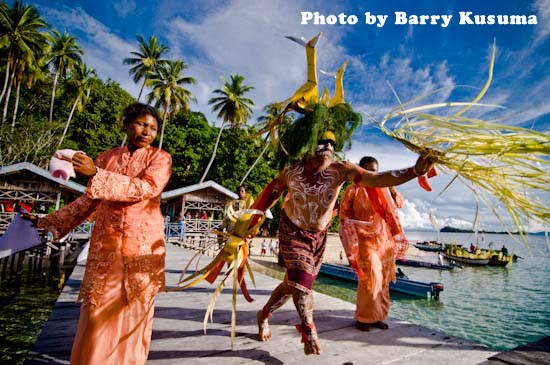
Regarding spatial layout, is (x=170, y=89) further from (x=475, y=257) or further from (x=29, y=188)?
(x=475, y=257)

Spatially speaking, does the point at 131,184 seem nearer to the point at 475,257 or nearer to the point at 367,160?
the point at 367,160

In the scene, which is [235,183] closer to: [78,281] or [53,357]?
[78,281]

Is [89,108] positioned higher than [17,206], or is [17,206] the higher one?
[89,108]

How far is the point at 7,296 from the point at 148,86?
63.7 ft

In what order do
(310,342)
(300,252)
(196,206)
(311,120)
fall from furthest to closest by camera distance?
1. (196,206)
2. (311,120)
3. (300,252)
4. (310,342)

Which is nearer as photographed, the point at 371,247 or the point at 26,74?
the point at 371,247

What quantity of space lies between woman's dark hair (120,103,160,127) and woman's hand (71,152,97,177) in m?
0.57

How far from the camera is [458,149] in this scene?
1.69m

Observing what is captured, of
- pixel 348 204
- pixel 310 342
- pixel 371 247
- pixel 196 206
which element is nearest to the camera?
pixel 310 342

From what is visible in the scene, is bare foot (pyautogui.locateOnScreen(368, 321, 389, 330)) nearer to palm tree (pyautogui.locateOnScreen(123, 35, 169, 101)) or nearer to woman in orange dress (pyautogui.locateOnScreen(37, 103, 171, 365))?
woman in orange dress (pyautogui.locateOnScreen(37, 103, 171, 365))

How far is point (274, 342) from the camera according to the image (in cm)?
250

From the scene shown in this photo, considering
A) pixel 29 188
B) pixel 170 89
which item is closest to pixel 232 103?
pixel 170 89

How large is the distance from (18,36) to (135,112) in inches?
1098

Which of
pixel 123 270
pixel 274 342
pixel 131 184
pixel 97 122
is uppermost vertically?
pixel 97 122
